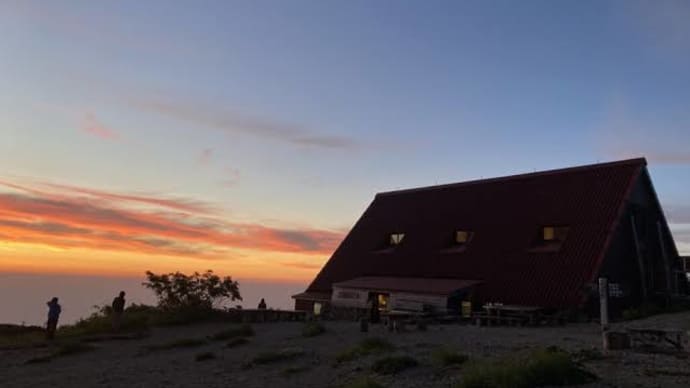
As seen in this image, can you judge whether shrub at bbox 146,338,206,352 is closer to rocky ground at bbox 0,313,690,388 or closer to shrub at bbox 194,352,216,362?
rocky ground at bbox 0,313,690,388

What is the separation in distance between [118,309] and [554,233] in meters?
23.8

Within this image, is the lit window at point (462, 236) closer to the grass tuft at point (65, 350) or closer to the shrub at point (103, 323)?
the shrub at point (103, 323)

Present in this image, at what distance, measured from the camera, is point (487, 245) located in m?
35.5

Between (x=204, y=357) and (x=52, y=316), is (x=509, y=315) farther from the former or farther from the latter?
(x=52, y=316)

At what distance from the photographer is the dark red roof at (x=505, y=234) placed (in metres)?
30.8

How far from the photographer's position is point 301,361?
1769 centimetres

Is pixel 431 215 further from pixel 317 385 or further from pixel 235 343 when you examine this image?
pixel 317 385

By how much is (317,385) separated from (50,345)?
15433 mm

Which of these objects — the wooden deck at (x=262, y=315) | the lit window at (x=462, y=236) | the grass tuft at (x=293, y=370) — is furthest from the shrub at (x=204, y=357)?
the lit window at (x=462, y=236)

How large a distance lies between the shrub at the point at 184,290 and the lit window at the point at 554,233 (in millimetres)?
19204

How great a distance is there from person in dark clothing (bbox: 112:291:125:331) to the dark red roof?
16.5 metres

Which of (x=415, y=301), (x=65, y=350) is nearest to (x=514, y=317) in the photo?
(x=415, y=301)

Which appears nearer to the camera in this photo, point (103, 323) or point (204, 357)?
point (204, 357)

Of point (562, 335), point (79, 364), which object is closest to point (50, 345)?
point (79, 364)
